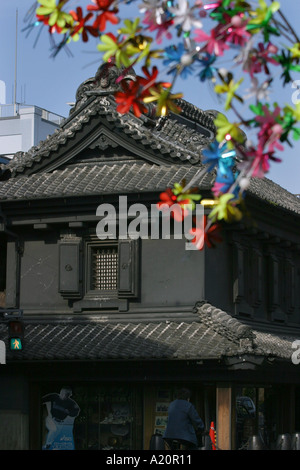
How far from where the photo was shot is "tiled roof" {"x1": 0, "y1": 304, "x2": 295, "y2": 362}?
22922 millimetres

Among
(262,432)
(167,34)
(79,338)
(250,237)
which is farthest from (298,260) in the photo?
(167,34)

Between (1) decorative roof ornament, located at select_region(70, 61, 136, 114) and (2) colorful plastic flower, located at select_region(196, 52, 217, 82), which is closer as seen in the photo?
(2) colorful plastic flower, located at select_region(196, 52, 217, 82)

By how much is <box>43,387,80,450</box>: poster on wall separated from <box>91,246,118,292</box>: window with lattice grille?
8.65ft

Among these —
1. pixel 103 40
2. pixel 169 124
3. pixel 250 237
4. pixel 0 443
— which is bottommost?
pixel 0 443

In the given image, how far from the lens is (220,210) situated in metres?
9.13

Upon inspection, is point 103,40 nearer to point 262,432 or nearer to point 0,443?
point 0,443

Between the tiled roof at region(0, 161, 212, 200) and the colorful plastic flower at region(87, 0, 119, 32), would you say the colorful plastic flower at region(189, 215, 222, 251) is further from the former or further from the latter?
the tiled roof at region(0, 161, 212, 200)

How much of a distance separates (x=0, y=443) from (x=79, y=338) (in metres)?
3.13

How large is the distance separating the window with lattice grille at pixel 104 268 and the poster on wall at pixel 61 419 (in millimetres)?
2637

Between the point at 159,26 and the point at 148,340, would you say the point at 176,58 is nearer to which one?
the point at 159,26

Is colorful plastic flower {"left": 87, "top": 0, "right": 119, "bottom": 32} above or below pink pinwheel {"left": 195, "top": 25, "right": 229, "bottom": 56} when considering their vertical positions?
above

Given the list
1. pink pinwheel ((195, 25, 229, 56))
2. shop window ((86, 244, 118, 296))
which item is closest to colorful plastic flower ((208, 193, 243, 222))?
pink pinwheel ((195, 25, 229, 56))

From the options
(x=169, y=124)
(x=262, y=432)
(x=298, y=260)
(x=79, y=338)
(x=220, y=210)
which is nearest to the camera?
(x=220, y=210)

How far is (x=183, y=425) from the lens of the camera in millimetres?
19766
